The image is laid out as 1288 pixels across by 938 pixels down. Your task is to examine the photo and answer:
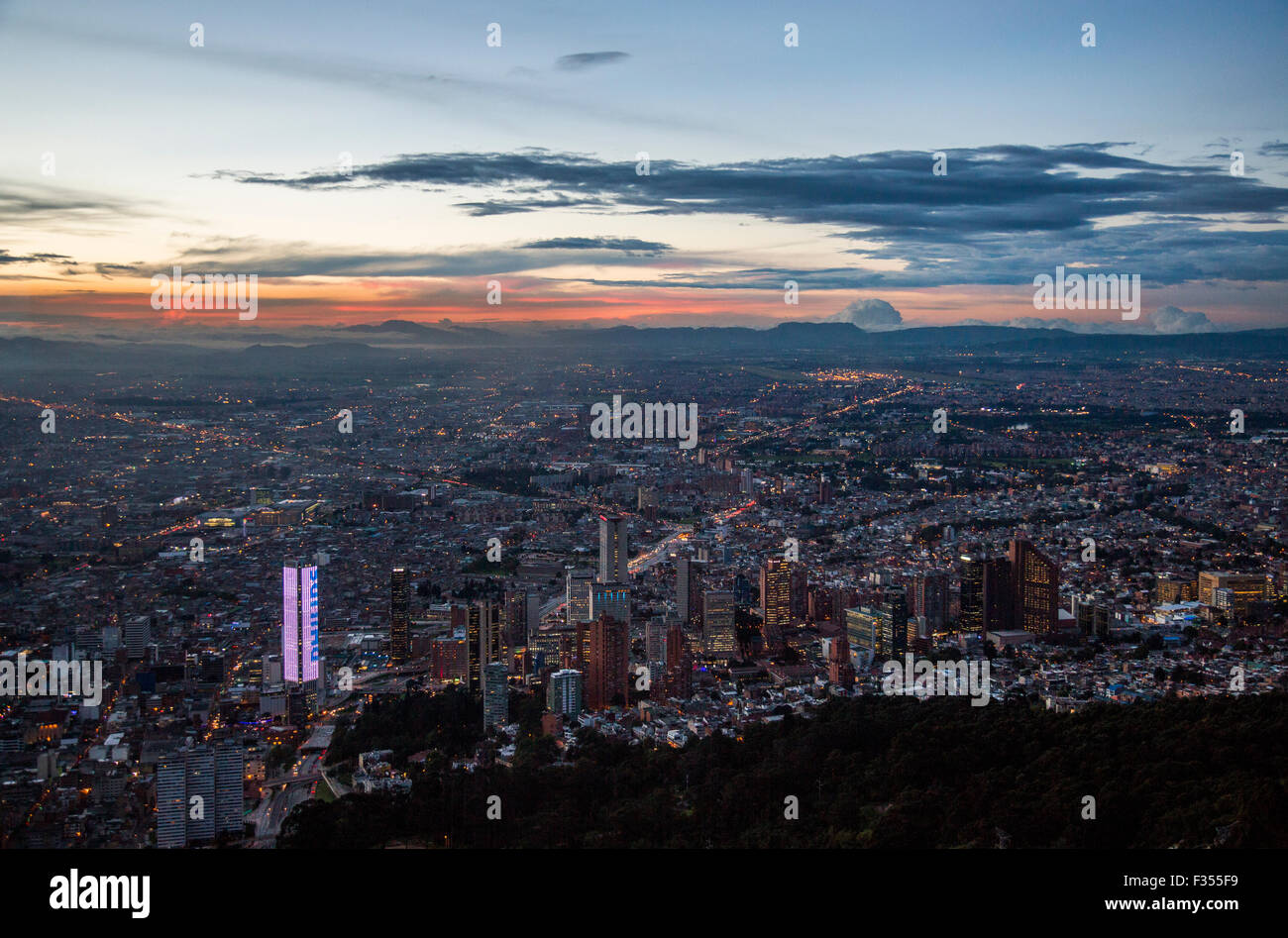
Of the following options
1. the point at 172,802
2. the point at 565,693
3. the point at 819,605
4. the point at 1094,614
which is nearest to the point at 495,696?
the point at 565,693

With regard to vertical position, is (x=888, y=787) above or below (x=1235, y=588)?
below

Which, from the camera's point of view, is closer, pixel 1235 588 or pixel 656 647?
pixel 656 647

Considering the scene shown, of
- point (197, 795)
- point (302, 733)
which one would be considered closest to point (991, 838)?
point (197, 795)

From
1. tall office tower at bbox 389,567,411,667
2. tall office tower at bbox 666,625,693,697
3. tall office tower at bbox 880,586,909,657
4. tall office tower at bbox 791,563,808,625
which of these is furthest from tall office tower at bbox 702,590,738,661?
tall office tower at bbox 389,567,411,667
